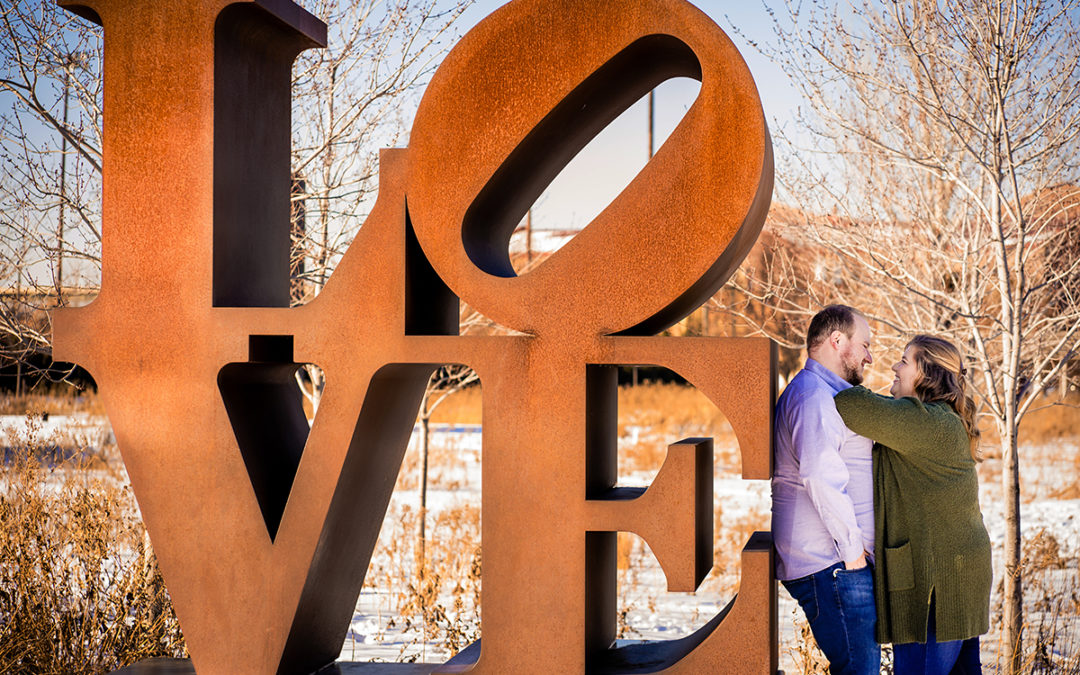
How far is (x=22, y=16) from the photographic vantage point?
6301 mm

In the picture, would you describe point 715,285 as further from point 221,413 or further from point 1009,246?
point 1009,246

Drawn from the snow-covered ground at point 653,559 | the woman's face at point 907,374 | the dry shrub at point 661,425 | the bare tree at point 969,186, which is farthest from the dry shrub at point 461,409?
the woman's face at point 907,374

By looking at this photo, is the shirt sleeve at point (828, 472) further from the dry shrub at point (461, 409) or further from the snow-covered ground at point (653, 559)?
the dry shrub at point (461, 409)

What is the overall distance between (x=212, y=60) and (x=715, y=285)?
204 centimetres

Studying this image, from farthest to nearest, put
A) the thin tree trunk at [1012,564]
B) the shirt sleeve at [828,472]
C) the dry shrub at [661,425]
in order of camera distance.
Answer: the dry shrub at [661,425] < the thin tree trunk at [1012,564] < the shirt sleeve at [828,472]

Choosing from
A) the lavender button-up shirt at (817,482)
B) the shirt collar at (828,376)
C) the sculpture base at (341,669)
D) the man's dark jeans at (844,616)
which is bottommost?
the sculpture base at (341,669)

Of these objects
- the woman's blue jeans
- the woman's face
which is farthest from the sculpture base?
the woman's face

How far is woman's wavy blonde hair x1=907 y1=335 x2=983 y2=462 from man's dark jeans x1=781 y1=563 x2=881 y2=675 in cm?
66

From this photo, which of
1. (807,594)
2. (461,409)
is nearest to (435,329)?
(807,594)

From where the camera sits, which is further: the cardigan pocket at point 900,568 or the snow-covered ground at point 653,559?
the snow-covered ground at point 653,559

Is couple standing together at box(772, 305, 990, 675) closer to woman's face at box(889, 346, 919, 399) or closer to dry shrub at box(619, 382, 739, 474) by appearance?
woman's face at box(889, 346, 919, 399)

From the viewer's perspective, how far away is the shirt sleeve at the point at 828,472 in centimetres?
326

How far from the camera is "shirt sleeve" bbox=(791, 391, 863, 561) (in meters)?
3.26

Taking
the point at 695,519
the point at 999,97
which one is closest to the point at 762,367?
the point at 695,519
